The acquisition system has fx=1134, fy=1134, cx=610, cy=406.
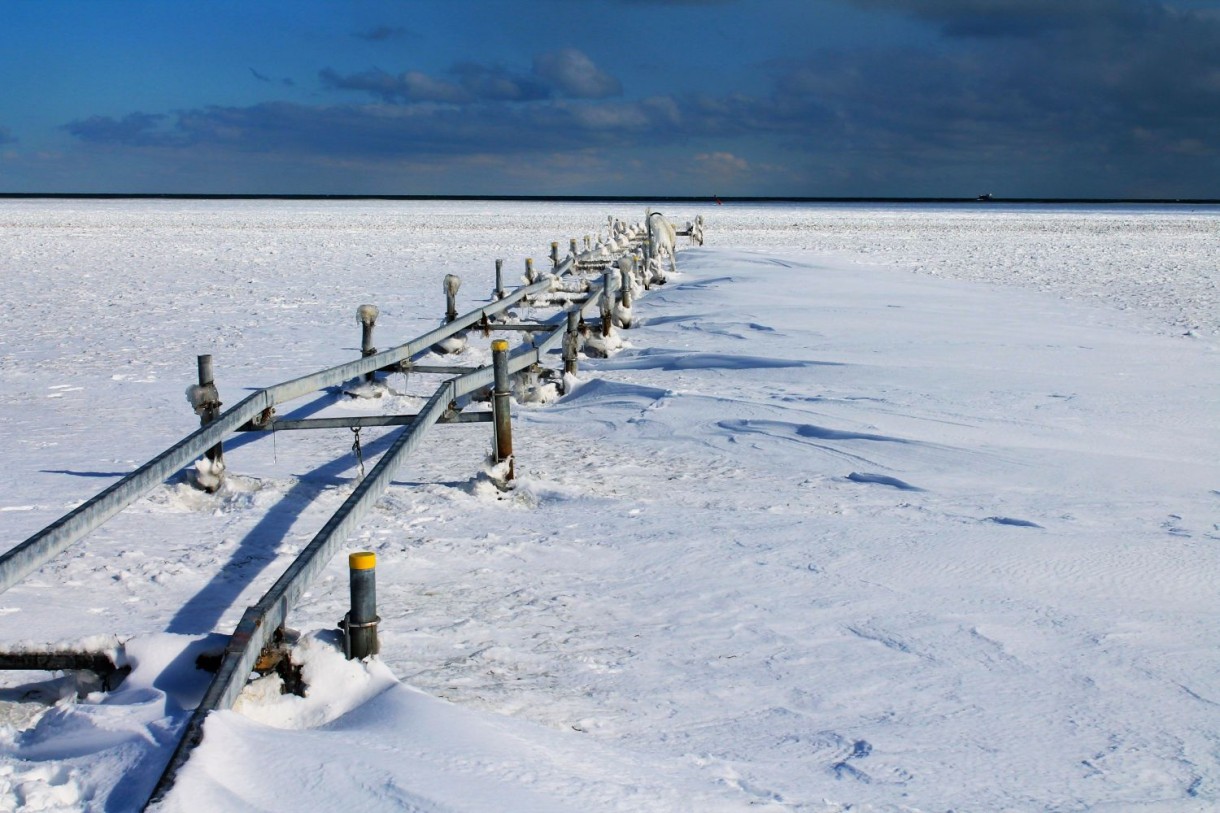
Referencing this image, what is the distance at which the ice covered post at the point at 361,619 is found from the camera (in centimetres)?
307

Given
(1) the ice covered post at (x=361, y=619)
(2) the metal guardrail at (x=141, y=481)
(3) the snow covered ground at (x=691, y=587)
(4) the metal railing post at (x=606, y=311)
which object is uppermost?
(4) the metal railing post at (x=606, y=311)

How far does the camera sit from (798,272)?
17.2m

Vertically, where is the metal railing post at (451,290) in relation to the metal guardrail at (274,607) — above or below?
above

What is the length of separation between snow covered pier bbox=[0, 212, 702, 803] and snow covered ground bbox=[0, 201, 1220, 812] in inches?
4.1

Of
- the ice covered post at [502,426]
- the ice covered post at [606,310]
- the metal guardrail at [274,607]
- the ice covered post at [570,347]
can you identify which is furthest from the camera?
the ice covered post at [606,310]

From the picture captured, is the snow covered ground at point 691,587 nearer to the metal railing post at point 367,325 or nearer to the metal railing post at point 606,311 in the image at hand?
the metal railing post at point 367,325

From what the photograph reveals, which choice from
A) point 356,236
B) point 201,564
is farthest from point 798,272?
point 356,236

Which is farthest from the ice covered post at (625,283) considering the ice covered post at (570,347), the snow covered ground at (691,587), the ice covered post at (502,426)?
the ice covered post at (502,426)

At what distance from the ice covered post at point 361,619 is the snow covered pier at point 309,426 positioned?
0.55 ft

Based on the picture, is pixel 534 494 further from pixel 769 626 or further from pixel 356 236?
pixel 356 236

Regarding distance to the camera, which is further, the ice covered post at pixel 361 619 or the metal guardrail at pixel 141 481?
the metal guardrail at pixel 141 481

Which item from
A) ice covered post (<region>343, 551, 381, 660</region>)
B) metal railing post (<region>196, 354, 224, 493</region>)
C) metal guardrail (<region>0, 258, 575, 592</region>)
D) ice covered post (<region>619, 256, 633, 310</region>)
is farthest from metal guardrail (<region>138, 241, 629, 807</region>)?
ice covered post (<region>619, 256, 633, 310</region>)

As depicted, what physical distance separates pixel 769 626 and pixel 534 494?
6.23 ft

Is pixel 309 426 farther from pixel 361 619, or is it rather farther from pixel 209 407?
pixel 361 619
